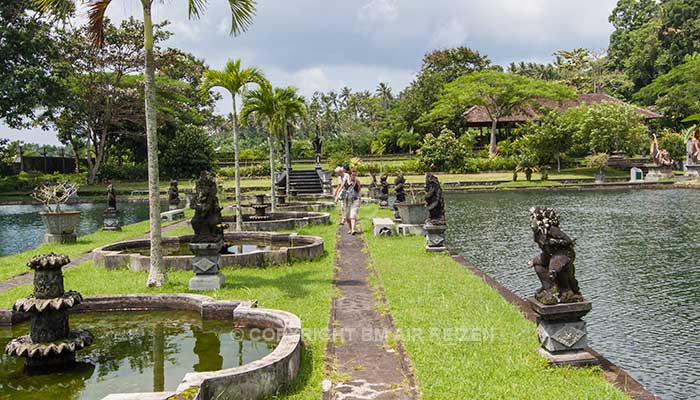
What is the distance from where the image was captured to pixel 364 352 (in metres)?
5.57

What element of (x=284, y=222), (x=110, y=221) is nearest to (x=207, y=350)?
(x=284, y=222)

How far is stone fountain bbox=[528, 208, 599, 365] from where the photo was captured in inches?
200

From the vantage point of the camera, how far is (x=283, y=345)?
16.8 feet

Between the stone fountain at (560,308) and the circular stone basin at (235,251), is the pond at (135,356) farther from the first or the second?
the stone fountain at (560,308)

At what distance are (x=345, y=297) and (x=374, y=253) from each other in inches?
155

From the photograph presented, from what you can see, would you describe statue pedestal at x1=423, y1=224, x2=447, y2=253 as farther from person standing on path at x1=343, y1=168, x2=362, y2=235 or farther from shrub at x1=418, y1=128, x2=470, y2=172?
shrub at x1=418, y1=128, x2=470, y2=172

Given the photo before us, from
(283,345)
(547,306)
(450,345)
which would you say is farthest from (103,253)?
(547,306)

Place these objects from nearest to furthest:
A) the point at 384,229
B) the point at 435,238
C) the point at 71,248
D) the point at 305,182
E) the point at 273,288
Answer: the point at 273,288, the point at 435,238, the point at 71,248, the point at 384,229, the point at 305,182

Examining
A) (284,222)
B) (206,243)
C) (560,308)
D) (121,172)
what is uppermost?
(121,172)

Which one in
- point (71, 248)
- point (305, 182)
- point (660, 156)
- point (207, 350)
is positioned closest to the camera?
point (207, 350)

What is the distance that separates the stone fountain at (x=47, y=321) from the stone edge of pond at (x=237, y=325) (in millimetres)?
1663

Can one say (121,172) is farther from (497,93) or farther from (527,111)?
(527,111)

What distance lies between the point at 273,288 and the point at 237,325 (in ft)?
5.85

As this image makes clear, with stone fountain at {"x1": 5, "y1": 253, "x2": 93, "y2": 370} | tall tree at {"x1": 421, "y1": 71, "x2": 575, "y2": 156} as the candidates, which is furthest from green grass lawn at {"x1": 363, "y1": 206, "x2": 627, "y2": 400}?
tall tree at {"x1": 421, "y1": 71, "x2": 575, "y2": 156}
